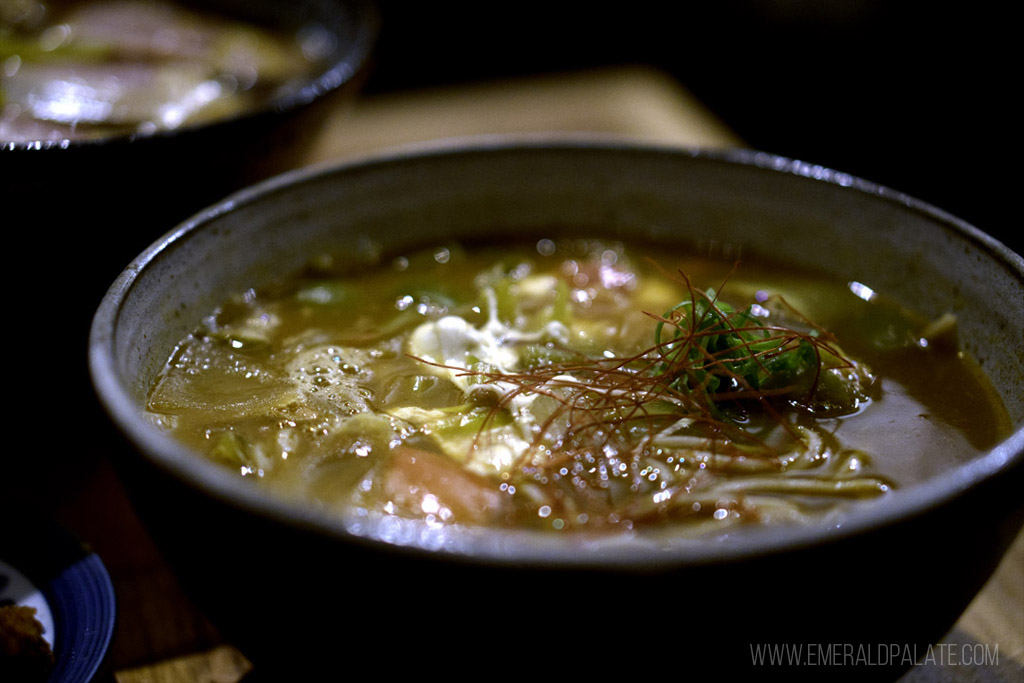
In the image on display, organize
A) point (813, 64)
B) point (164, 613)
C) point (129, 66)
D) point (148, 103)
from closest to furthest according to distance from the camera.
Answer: point (164, 613) < point (148, 103) < point (129, 66) < point (813, 64)

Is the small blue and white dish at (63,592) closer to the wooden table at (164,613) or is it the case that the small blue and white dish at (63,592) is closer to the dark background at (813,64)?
the wooden table at (164,613)

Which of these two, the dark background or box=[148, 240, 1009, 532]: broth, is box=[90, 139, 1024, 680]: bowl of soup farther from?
the dark background

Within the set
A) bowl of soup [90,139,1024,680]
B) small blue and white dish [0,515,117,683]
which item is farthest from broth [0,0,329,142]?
small blue and white dish [0,515,117,683]

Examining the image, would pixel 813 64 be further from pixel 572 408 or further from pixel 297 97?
pixel 572 408

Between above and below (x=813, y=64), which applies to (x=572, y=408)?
above

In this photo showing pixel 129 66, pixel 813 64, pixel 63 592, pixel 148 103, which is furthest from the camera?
pixel 813 64

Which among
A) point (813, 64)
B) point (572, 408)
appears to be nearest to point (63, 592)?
point (572, 408)

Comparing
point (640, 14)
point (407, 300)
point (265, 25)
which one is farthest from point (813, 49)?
point (407, 300)
